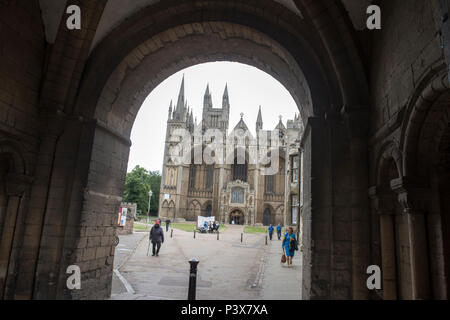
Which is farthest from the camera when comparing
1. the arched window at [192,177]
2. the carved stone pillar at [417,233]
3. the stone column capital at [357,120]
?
the arched window at [192,177]

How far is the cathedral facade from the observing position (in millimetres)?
46000

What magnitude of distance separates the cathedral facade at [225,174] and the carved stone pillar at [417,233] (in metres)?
42.3

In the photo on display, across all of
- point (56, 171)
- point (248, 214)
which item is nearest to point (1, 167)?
point (56, 171)

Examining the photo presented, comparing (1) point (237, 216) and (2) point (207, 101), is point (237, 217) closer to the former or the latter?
(1) point (237, 216)

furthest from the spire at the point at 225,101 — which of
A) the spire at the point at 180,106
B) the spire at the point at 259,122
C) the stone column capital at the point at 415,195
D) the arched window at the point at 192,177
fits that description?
the stone column capital at the point at 415,195

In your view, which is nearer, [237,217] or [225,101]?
Answer: [237,217]

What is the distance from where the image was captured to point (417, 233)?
3338mm

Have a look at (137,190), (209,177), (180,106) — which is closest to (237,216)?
(209,177)

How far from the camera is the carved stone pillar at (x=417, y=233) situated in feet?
10.8

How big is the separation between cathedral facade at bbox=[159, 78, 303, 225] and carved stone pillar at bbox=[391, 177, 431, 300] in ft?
139

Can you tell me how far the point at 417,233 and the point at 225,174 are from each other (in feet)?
147

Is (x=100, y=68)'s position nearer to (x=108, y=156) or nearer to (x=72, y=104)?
(x=72, y=104)

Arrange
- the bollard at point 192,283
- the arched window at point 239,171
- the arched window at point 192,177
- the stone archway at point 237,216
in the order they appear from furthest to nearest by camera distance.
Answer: the arched window at point 192,177 → the arched window at point 239,171 → the stone archway at point 237,216 → the bollard at point 192,283

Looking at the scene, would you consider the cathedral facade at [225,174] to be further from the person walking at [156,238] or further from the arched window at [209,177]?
the person walking at [156,238]
